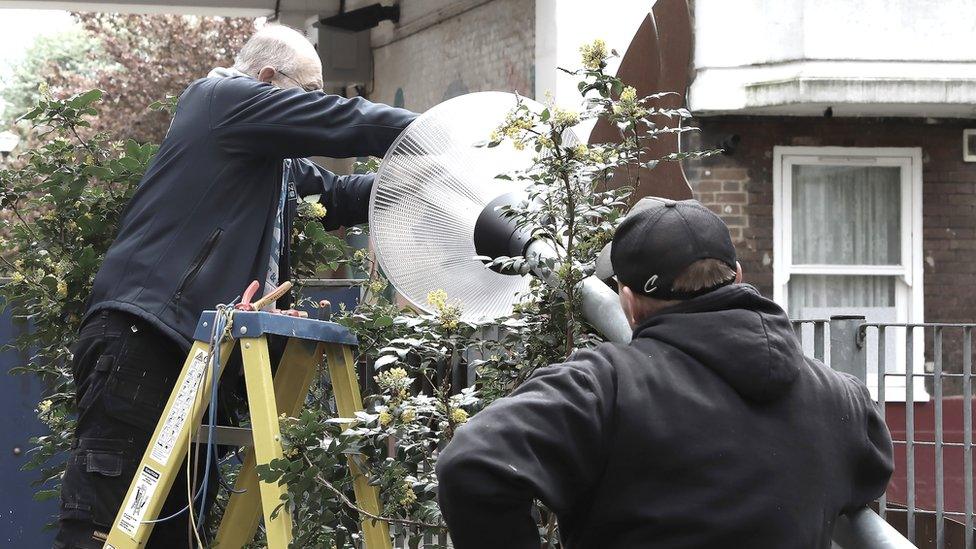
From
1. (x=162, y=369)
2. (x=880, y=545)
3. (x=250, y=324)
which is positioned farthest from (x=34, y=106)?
(x=880, y=545)

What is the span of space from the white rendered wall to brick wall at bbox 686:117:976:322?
358 millimetres

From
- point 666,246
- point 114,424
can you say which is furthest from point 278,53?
point 666,246

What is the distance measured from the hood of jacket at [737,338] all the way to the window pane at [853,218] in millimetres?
8408

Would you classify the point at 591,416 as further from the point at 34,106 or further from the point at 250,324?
the point at 34,106

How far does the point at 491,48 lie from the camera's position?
11.5 m

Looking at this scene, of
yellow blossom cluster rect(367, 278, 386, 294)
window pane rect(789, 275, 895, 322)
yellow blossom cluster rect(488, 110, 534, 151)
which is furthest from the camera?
window pane rect(789, 275, 895, 322)

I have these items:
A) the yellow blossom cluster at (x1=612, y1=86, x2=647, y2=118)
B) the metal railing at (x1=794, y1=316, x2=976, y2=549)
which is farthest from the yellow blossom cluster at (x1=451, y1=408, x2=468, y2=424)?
the metal railing at (x1=794, y1=316, x2=976, y2=549)

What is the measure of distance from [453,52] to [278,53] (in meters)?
8.54

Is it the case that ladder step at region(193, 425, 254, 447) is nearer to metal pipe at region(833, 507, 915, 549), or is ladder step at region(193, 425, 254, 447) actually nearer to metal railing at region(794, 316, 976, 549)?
metal pipe at region(833, 507, 915, 549)

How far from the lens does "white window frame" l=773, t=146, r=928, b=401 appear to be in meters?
10.1

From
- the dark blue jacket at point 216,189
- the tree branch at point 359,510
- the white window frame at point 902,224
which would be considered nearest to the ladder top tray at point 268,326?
the dark blue jacket at point 216,189

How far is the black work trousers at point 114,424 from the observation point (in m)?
3.53

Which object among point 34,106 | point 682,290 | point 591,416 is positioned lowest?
point 591,416

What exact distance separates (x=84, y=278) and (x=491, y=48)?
7.61 meters
